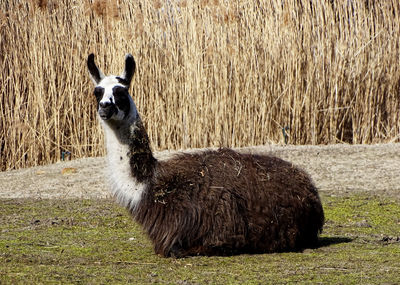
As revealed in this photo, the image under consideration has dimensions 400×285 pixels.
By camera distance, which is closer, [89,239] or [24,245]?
[24,245]

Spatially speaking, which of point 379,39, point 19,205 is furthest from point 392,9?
point 19,205

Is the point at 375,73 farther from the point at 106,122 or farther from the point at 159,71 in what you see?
the point at 106,122

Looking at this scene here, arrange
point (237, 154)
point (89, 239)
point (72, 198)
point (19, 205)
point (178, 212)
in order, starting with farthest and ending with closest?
point (72, 198)
point (19, 205)
point (89, 239)
point (237, 154)
point (178, 212)

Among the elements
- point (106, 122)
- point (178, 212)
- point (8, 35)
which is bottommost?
point (178, 212)

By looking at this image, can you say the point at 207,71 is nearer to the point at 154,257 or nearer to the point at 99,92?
the point at 99,92

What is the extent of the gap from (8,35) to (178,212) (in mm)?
8511

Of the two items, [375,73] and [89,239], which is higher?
[375,73]

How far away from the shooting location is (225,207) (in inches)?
201

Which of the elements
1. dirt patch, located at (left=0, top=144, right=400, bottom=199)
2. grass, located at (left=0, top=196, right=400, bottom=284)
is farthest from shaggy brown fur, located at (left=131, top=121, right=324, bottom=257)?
dirt patch, located at (left=0, top=144, right=400, bottom=199)

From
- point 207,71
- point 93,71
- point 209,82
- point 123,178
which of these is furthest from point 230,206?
point 207,71

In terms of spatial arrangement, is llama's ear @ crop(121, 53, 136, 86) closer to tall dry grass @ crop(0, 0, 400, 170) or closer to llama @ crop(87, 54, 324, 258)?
llama @ crop(87, 54, 324, 258)

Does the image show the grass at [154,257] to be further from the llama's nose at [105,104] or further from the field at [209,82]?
the field at [209,82]

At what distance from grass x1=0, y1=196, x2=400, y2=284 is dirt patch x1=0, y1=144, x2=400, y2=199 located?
1733mm

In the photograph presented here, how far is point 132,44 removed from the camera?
39.5 ft
